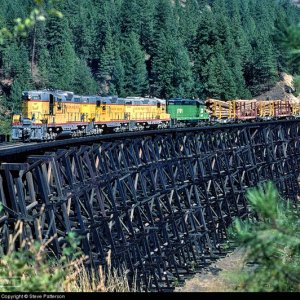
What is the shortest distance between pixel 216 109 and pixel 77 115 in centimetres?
1914

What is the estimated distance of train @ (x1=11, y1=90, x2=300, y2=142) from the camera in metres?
23.2

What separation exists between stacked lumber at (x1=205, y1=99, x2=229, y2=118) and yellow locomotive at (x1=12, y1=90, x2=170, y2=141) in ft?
24.0

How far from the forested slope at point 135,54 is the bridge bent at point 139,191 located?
3429 cm

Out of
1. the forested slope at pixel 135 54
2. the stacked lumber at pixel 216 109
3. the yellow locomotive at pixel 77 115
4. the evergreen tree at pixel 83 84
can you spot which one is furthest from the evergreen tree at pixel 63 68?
the yellow locomotive at pixel 77 115

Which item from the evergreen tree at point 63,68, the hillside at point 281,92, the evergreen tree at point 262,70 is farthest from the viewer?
the hillside at point 281,92

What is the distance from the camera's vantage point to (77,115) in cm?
2670

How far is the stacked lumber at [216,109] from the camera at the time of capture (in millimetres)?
43125

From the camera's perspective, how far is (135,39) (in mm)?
74375

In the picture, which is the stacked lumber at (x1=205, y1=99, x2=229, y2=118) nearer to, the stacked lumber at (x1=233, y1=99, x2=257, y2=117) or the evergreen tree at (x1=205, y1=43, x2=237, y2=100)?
the stacked lumber at (x1=233, y1=99, x2=257, y2=117)

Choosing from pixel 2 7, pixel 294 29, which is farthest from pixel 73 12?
pixel 294 29

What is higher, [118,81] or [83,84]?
[118,81]

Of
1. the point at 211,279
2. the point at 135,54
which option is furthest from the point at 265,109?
the point at 211,279

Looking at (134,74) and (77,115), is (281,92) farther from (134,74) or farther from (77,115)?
(77,115)
